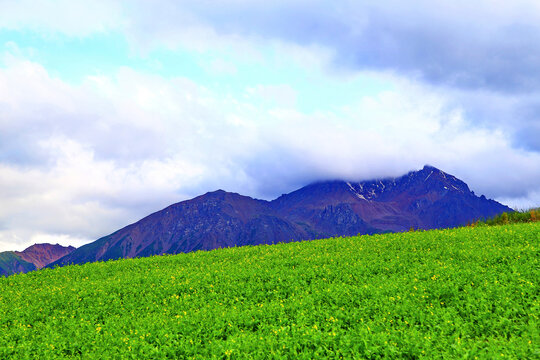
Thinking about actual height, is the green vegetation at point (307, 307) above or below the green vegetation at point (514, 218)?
below

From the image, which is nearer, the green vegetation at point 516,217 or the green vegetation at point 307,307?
the green vegetation at point 307,307

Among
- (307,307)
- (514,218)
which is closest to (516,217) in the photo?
(514,218)

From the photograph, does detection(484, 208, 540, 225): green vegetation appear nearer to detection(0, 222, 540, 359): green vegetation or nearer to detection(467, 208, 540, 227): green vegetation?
detection(467, 208, 540, 227): green vegetation

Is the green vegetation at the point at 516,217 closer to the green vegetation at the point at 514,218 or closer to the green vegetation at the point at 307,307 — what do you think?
the green vegetation at the point at 514,218

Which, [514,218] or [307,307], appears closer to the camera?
[307,307]

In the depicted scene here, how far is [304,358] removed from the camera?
32.1 feet

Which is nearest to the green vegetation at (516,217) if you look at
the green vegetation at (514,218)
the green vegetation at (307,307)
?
the green vegetation at (514,218)

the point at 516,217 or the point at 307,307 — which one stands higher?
the point at 516,217

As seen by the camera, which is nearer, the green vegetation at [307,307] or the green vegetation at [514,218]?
the green vegetation at [307,307]

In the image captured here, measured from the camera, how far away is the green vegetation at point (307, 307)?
10469 millimetres

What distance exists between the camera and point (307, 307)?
541 inches

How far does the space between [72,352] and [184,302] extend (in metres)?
4.49

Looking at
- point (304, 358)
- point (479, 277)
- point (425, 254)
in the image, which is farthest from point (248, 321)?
point (425, 254)

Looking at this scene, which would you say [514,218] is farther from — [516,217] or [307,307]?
[307,307]
